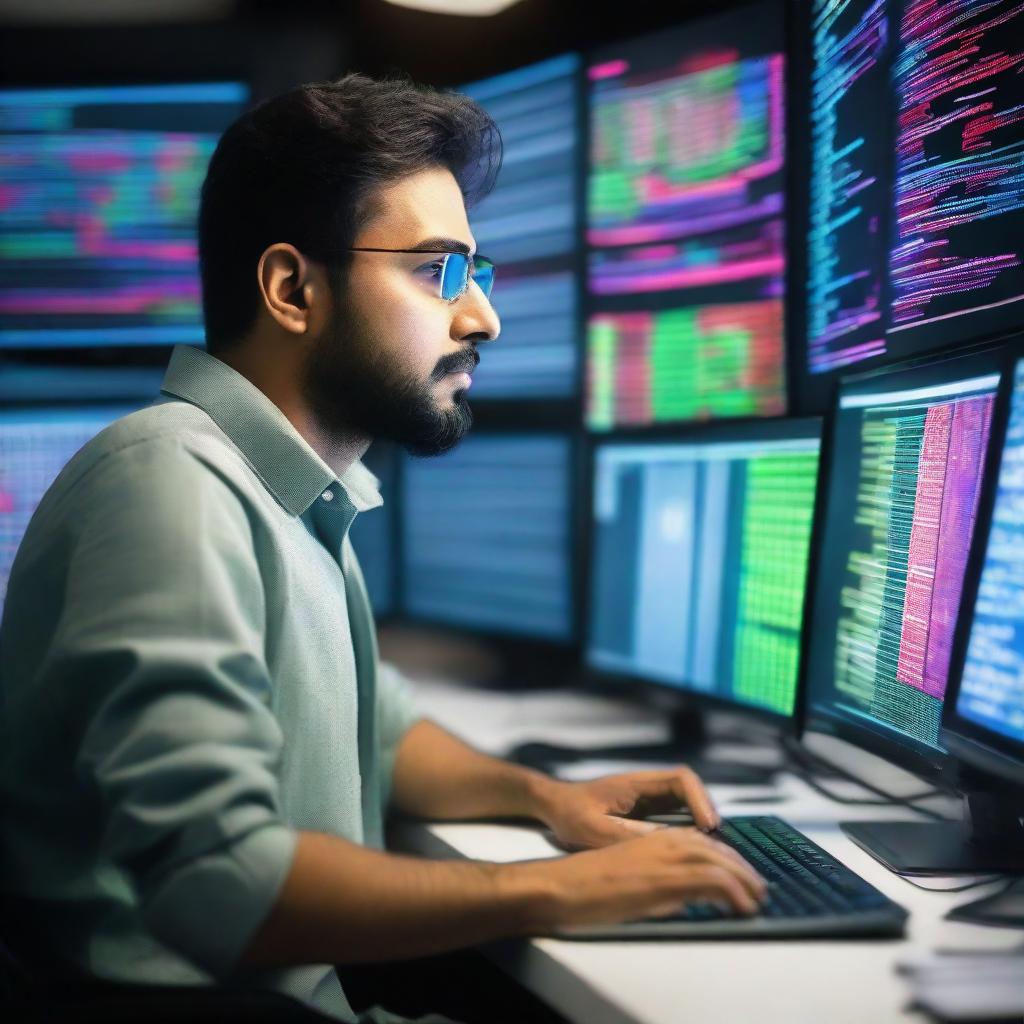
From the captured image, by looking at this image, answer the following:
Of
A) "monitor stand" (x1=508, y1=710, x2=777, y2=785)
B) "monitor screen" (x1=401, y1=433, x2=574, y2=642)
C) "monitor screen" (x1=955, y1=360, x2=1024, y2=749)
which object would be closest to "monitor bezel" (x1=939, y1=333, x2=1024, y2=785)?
"monitor screen" (x1=955, y1=360, x2=1024, y2=749)

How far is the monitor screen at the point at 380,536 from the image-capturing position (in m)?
2.00

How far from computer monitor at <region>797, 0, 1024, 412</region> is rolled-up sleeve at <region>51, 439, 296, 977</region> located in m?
0.72

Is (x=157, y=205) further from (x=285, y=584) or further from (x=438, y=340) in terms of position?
(x=285, y=584)

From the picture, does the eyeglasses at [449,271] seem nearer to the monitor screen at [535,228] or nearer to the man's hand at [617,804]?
the man's hand at [617,804]

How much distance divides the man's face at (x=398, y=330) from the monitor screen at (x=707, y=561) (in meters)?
0.41

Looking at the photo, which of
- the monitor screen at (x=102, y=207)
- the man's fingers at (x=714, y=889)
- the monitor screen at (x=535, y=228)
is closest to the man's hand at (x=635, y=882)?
the man's fingers at (x=714, y=889)

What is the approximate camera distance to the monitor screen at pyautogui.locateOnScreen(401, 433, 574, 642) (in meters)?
1.78

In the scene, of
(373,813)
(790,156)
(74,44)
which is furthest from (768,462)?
(74,44)

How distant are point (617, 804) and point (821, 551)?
1.23 feet

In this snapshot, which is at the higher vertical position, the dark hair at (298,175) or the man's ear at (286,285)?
the dark hair at (298,175)

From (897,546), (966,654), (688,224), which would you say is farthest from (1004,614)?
(688,224)

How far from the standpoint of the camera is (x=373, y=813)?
1151 mm

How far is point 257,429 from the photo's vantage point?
0.98 metres

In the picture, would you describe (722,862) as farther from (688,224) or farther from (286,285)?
(688,224)
